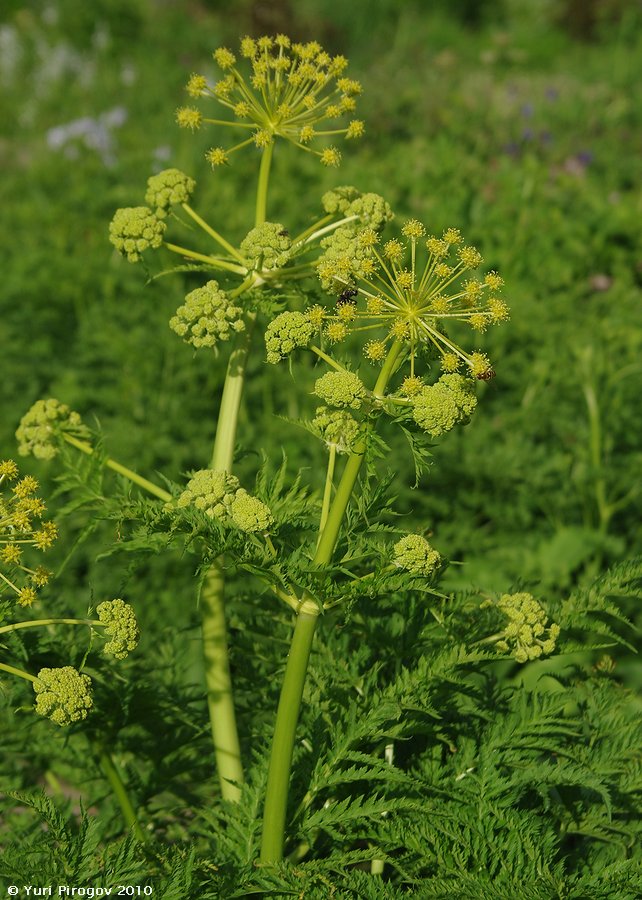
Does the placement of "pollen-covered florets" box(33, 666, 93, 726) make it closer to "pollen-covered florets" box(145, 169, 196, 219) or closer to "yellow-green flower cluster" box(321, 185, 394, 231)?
"pollen-covered florets" box(145, 169, 196, 219)

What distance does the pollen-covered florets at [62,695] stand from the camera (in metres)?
1.84

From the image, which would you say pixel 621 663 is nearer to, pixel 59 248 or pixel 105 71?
pixel 59 248

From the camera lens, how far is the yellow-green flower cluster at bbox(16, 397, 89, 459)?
7.73ft

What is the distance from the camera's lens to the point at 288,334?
6.26 feet

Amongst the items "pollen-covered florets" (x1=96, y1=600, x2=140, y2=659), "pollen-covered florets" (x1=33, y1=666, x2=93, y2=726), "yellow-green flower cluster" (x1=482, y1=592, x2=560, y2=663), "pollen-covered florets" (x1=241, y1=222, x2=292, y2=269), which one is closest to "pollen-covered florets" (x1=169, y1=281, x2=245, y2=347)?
"pollen-covered florets" (x1=241, y1=222, x2=292, y2=269)

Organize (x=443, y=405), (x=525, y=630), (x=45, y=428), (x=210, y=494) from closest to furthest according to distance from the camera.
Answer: (x=443, y=405) < (x=210, y=494) < (x=525, y=630) < (x=45, y=428)

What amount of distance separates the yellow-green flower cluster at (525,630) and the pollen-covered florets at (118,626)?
778 millimetres

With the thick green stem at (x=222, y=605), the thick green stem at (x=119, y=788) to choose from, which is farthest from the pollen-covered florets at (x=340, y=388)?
the thick green stem at (x=119, y=788)

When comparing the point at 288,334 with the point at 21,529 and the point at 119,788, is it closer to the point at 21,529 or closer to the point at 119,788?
the point at 21,529

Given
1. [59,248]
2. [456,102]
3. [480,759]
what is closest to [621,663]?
[480,759]

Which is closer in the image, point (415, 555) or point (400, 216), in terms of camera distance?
point (415, 555)

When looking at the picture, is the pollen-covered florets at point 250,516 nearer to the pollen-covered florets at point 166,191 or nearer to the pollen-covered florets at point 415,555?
the pollen-covered florets at point 415,555

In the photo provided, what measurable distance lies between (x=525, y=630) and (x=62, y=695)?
0.96 m

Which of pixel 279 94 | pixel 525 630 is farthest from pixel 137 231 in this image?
pixel 525 630
